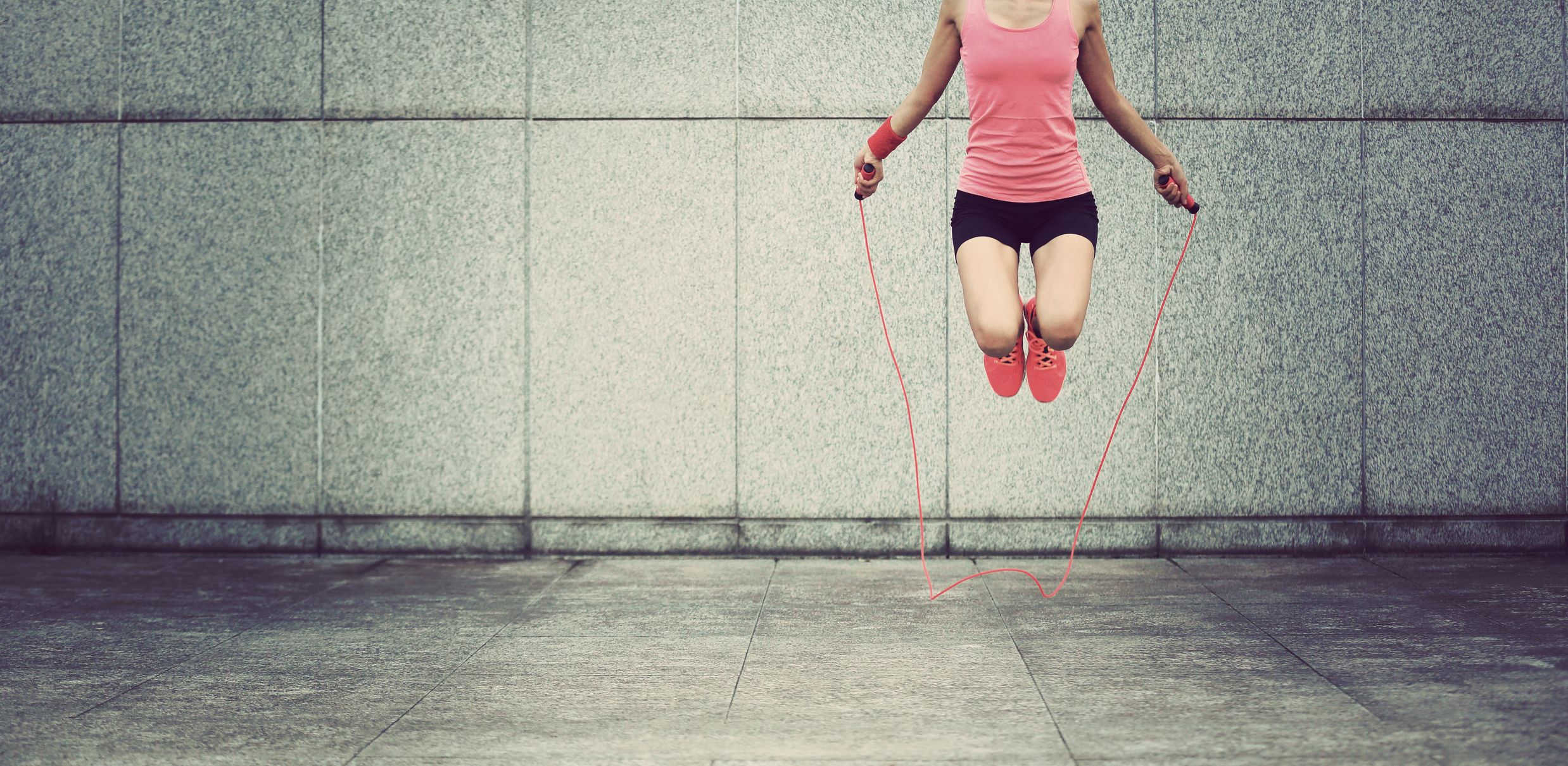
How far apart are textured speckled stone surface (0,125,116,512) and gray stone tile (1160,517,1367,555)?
7436mm

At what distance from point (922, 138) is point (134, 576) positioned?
5.83 m

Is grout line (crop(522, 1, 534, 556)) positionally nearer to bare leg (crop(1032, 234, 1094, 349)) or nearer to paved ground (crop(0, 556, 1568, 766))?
paved ground (crop(0, 556, 1568, 766))

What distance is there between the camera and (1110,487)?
318 inches

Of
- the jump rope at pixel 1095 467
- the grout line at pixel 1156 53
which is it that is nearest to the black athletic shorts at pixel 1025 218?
the jump rope at pixel 1095 467

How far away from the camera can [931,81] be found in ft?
16.5

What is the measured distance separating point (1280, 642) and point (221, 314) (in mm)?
7014

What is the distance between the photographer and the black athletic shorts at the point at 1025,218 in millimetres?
5039

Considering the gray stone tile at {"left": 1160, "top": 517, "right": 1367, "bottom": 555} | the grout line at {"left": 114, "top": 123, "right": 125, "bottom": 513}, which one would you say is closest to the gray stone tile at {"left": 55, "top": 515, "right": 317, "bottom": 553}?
the grout line at {"left": 114, "top": 123, "right": 125, "bottom": 513}

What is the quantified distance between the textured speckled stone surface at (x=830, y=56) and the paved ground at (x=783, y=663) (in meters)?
3.13

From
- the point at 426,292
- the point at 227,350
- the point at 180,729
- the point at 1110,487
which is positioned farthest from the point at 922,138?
the point at 180,729

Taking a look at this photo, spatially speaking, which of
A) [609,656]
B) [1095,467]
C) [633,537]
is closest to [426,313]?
[633,537]

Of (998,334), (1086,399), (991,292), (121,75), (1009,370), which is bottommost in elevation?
(1086,399)

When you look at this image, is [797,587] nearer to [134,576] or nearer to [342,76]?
[134,576]

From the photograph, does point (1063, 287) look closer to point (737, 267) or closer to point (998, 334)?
point (998, 334)
